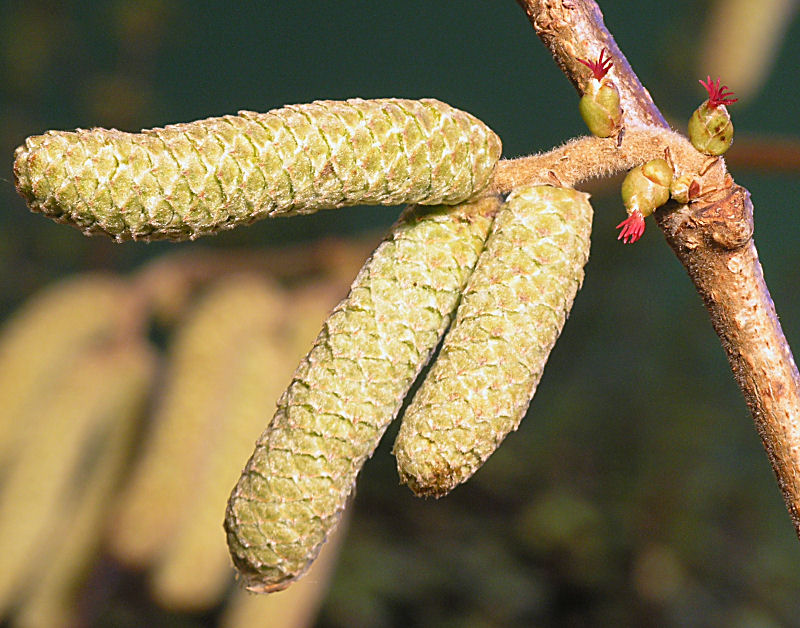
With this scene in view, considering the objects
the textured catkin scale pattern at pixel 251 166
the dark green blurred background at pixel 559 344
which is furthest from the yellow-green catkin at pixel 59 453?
the textured catkin scale pattern at pixel 251 166

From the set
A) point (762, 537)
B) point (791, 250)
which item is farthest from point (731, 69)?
point (791, 250)

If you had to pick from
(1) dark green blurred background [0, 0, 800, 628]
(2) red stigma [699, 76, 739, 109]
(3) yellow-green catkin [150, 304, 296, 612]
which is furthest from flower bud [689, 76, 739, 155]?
(1) dark green blurred background [0, 0, 800, 628]

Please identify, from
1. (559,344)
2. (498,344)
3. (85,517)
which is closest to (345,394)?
(498,344)

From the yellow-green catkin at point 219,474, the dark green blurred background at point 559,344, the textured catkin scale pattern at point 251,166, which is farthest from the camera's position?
the dark green blurred background at point 559,344

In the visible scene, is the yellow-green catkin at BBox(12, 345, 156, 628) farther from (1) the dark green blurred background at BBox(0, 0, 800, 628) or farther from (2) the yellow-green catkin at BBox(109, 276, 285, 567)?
(1) the dark green blurred background at BBox(0, 0, 800, 628)

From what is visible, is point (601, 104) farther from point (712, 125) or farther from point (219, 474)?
point (219, 474)

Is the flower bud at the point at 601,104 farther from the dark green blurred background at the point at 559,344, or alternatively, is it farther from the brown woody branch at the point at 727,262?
the dark green blurred background at the point at 559,344
